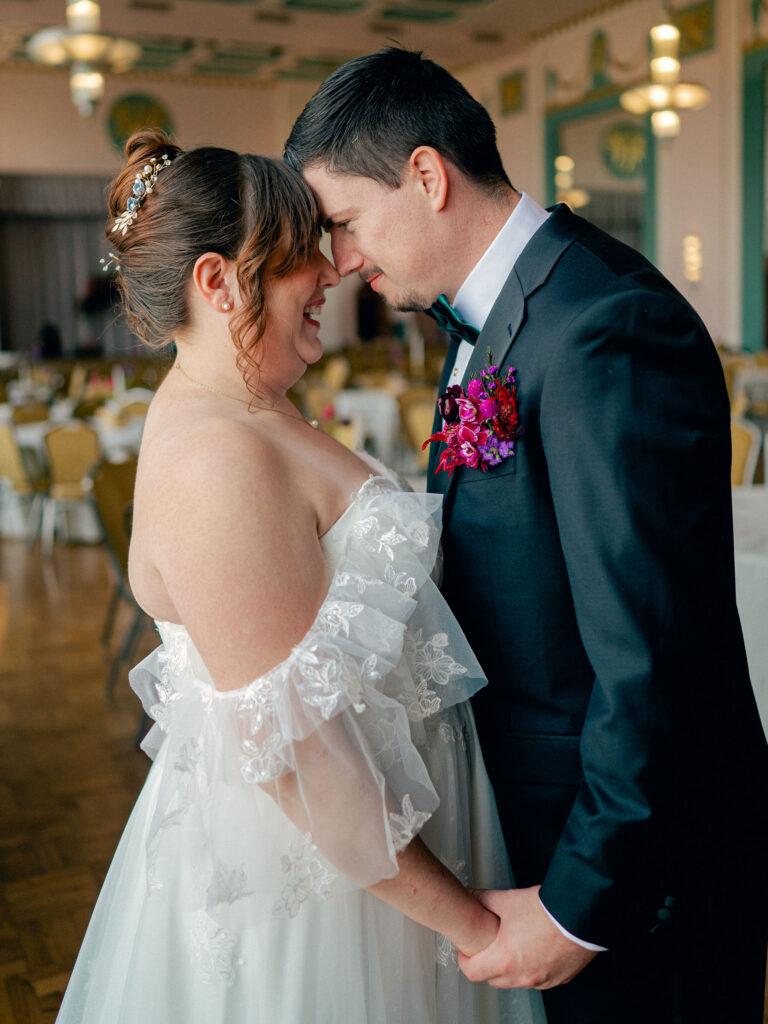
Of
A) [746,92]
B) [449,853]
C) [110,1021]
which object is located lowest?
[110,1021]

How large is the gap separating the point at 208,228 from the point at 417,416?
20.3 ft

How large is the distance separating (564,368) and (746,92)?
449 inches

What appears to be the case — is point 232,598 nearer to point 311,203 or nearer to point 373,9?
point 311,203

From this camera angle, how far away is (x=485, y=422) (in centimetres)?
123

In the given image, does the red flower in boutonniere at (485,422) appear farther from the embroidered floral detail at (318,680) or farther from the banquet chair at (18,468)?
the banquet chair at (18,468)

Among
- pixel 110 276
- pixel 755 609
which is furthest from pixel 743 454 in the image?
pixel 110 276

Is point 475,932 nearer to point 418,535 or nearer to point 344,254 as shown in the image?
point 418,535

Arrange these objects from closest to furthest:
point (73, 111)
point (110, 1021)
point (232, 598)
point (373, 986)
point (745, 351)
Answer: point (232, 598) < point (373, 986) < point (110, 1021) < point (745, 351) < point (73, 111)

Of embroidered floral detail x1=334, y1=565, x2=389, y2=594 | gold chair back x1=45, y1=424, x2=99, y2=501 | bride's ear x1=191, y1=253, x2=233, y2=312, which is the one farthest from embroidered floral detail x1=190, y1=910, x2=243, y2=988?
gold chair back x1=45, y1=424, x2=99, y2=501

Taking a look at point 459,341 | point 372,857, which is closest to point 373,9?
point 459,341

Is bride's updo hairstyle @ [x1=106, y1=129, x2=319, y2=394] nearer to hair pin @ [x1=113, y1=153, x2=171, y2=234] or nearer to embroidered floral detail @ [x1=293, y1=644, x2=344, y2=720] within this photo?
hair pin @ [x1=113, y1=153, x2=171, y2=234]

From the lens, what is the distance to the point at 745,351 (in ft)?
34.7

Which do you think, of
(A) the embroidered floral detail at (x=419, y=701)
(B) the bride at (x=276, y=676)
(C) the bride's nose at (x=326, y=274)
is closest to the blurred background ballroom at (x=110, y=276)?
(B) the bride at (x=276, y=676)

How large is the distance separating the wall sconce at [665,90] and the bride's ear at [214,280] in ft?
24.1
